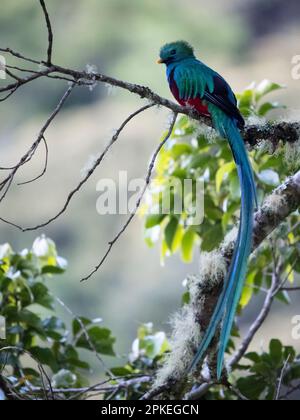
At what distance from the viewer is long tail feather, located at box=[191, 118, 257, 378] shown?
124 cm

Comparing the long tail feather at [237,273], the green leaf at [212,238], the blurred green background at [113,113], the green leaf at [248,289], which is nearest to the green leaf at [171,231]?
the green leaf at [212,238]

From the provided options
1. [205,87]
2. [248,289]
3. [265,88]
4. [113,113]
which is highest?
[113,113]

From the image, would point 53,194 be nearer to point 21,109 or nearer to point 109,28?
point 21,109

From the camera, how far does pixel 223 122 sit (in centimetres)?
167

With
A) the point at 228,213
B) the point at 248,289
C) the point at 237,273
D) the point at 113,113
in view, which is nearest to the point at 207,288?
the point at 237,273

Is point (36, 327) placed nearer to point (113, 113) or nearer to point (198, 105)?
point (198, 105)

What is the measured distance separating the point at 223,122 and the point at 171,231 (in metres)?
0.60

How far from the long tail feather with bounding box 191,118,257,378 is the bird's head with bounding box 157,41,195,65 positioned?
0.45m

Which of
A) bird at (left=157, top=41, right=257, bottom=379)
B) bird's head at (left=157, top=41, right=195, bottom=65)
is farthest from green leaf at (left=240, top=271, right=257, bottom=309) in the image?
bird's head at (left=157, top=41, right=195, bottom=65)

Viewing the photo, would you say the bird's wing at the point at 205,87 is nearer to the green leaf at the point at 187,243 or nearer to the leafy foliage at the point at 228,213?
the leafy foliage at the point at 228,213

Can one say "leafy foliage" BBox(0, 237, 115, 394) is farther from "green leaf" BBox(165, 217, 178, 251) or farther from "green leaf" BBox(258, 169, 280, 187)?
"green leaf" BBox(258, 169, 280, 187)

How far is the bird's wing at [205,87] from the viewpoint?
1688 millimetres
